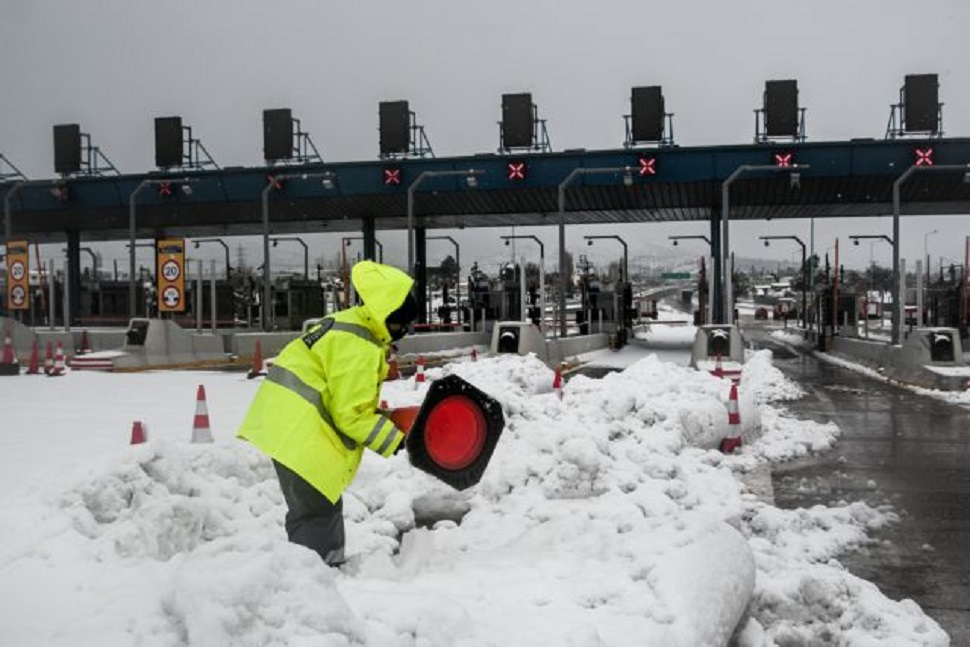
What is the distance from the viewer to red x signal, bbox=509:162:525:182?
33.6m

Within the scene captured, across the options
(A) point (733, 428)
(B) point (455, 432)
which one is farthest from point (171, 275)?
(B) point (455, 432)

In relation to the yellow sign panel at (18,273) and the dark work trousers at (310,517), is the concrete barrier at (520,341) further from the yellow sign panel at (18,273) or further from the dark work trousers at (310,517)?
the dark work trousers at (310,517)

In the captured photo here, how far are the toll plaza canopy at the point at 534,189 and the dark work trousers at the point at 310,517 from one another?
24503mm

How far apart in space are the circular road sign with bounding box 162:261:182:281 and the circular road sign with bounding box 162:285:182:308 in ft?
0.88

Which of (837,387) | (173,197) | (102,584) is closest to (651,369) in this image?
(837,387)

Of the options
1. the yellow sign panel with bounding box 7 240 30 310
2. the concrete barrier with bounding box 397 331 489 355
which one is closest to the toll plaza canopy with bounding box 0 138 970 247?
the yellow sign panel with bounding box 7 240 30 310

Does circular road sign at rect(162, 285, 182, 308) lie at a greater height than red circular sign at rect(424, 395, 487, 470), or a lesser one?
greater

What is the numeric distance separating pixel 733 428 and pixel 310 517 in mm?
7833

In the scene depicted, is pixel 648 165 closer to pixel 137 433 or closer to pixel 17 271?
pixel 17 271

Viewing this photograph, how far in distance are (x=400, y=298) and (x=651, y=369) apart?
1048 cm

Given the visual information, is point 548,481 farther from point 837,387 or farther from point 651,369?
point 837,387

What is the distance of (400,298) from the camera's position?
4609 mm

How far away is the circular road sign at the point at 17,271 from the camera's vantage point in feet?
88.9

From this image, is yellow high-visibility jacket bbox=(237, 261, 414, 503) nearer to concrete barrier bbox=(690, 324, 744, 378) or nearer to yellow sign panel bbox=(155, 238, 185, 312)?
concrete barrier bbox=(690, 324, 744, 378)
